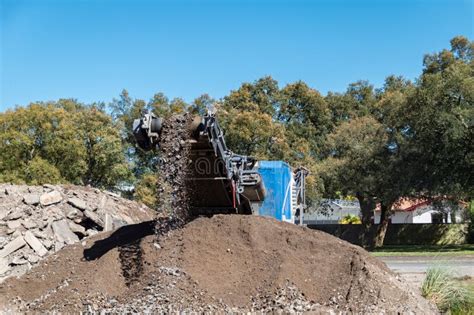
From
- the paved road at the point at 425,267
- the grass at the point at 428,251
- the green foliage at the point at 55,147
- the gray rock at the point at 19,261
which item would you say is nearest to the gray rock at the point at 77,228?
the gray rock at the point at 19,261

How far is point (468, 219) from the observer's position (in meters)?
41.0

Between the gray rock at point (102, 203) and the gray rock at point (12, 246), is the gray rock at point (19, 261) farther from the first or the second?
the gray rock at point (102, 203)

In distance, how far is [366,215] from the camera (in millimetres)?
39219

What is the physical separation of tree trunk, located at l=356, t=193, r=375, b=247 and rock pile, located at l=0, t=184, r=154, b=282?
23.2m

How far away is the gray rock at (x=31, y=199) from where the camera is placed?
49.7ft

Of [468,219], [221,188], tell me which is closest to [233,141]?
[468,219]

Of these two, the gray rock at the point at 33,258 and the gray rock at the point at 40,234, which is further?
the gray rock at the point at 40,234

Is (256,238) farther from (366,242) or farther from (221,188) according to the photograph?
(366,242)

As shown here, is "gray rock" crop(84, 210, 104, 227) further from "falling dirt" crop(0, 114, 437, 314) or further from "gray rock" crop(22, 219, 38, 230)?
"falling dirt" crop(0, 114, 437, 314)

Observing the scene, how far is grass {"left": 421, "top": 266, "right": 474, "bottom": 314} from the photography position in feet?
31.7

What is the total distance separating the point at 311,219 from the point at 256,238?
43.3 m

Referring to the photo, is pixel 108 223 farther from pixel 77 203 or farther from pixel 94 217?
pixel 77 203

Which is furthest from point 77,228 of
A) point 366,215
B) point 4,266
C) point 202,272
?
point 366,215

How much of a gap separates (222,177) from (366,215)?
30.0 metres
